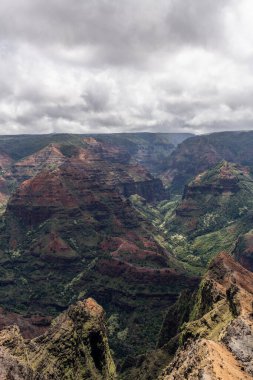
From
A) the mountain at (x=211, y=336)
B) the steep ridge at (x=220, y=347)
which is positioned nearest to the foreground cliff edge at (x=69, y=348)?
the mountain at (x=211, y=336)

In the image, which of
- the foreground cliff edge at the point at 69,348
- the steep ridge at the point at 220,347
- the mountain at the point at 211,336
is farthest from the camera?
the foreground cliff edge at the point at 69,348

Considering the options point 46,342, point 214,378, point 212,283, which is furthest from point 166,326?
point 214,378

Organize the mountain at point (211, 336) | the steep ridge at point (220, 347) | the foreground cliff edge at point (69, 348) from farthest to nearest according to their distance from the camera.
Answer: the foreground cliff edge at point (69, 348)
the mountain at point (211, 336)
the steep ridge at point (220, 347)

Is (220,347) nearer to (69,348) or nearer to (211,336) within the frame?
(211,336)

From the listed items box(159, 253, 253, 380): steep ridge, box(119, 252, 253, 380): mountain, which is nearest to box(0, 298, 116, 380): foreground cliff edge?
box(119, 252, 253, 380): mountain

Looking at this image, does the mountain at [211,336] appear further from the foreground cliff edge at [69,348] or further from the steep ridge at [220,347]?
the foreground cliff edge at [69,348]

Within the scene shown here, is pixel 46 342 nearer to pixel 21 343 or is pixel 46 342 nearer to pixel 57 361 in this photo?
pixel 57 361

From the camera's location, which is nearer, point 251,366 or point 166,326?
point 251,366

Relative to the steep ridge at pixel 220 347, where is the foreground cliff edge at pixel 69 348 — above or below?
below

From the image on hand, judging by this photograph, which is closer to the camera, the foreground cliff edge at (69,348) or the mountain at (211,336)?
the mountain at (211,336)
